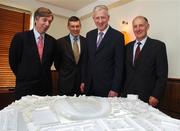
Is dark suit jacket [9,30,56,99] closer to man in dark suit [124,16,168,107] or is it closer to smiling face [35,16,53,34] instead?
smiling face [35,16,53,34]

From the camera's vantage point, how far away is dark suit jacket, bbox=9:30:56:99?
7.06ft

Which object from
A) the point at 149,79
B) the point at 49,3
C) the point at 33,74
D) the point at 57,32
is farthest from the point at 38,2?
the point at 149,79

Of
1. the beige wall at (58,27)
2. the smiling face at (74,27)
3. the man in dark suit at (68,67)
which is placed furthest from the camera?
the beige wall at (58,27)

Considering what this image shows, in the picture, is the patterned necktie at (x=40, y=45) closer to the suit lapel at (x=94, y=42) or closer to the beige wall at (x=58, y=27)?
the suit lapel at (x=94, y=42)

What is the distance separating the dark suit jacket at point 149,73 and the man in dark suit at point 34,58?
37.1 inches

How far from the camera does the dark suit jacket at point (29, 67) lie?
2.15 metres

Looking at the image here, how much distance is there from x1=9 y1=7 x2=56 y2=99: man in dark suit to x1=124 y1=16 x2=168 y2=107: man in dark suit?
93cm

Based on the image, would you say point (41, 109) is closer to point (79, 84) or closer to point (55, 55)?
point (55, 55)

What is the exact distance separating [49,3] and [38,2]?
0.26 meters

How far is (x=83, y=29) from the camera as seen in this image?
5172mm

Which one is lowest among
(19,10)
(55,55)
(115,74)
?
(115,74)

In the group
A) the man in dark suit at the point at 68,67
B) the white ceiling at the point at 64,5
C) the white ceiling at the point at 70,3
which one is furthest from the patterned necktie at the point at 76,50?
the white ceiling at the point at 70,3

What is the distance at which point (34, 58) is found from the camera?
2.16m

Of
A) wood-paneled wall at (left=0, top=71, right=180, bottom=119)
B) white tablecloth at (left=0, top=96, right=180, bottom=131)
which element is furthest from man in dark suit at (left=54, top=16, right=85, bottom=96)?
white tablecloth at (left=0, top=96, right=180, bottom=131)
